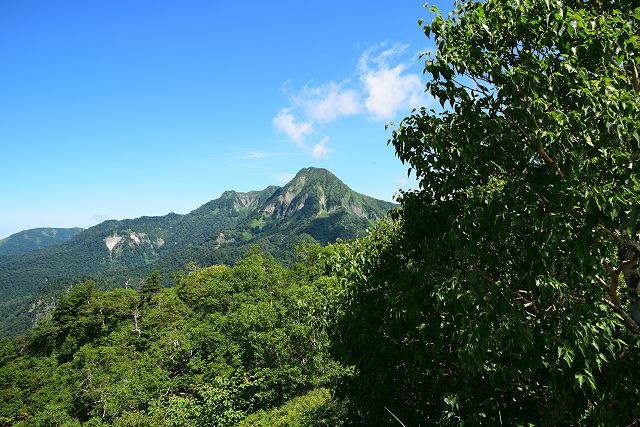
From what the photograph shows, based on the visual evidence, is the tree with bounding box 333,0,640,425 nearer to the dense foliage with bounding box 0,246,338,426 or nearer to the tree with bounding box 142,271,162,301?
the dense foliage with bounding box 0,246,338,426

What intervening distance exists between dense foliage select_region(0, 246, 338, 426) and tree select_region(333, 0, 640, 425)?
567 cm

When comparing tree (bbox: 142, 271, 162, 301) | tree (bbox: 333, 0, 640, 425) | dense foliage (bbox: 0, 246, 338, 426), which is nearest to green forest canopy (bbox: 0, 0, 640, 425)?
tree (bbox: 333, 0, 640, 425)

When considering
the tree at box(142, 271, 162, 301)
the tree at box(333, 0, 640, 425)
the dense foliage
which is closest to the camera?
the tree at box(333, 0, 640, 425)

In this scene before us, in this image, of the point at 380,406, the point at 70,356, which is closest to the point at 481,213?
the point at 380,406

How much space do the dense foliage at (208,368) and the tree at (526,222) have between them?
5.67 meters

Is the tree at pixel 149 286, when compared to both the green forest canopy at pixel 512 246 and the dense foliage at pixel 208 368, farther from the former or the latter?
the green forest canopy at pixel 512 246

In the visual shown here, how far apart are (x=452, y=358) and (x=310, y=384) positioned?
26.8 metres

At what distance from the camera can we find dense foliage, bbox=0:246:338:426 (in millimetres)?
25406

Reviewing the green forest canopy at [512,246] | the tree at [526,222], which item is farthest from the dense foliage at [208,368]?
the tree at [526,222]

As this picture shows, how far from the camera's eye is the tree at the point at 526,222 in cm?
567

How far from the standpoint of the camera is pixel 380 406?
31.4 ft

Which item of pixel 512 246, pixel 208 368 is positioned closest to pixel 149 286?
pixel 208 368

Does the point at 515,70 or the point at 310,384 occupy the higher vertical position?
the point at 515,70

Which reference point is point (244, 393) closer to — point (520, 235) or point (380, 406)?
point (380, 406)
